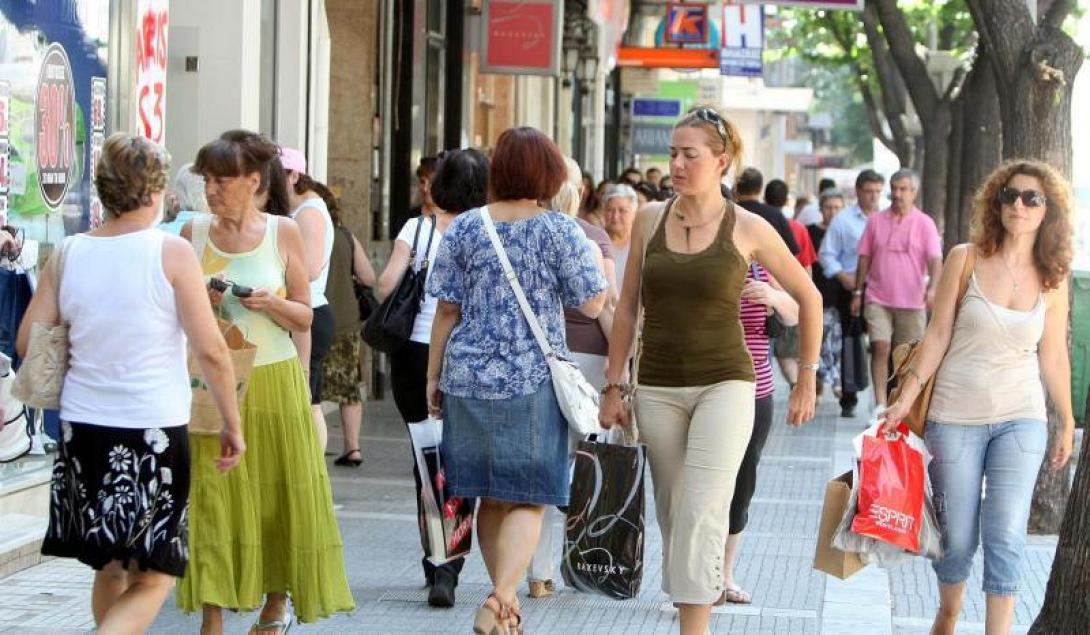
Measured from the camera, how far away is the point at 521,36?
19.3 m

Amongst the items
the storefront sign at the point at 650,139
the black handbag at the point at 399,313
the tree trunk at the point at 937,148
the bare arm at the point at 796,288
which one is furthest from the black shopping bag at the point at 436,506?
the storefront sign at the point at 650,139

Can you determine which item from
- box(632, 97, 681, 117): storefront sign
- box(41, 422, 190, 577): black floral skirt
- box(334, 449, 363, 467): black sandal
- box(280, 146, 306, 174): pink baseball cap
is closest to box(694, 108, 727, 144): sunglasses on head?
box(41, 422, 190, 577): black floral skirt

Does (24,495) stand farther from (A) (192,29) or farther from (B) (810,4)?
(B) (810,4)

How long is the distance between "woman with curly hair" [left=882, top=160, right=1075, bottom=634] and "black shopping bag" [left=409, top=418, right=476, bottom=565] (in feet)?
5.41

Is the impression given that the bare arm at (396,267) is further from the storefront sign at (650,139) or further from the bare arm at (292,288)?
the storefront sign at (650,139)

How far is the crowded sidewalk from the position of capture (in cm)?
706

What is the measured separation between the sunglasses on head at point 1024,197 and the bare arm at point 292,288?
235 cm

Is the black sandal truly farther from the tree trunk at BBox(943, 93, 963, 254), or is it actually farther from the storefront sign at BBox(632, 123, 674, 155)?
the storefront sign at BBox(632, 123, 674, 155)

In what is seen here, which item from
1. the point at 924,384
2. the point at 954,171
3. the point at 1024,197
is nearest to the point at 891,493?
the point at 924,384

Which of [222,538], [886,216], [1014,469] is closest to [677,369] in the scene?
[1014,469]

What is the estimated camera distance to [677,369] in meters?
6.05

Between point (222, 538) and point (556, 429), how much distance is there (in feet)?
3.83

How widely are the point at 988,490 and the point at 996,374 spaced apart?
15.1 inches

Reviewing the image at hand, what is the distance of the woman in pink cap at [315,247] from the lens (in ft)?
25.3
